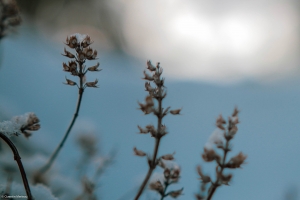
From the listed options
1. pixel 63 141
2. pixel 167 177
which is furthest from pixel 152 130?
pixel 63 141

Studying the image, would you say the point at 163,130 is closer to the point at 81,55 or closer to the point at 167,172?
the point at 167,172

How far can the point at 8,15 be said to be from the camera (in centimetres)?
135

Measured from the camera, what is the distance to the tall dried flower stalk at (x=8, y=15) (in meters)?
1.34

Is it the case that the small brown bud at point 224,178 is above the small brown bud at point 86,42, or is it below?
below

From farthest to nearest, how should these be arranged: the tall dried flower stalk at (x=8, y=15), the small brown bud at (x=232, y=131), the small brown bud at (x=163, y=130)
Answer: the tall dried flower stalk at (x=8, y=15)
the small brown bud at (x=163, y=130)
the small brown bud at (x=232, y=131)

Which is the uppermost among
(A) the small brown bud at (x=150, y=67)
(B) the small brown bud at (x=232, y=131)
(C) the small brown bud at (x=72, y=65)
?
(A) the small brown bud at (x=150, y=67)

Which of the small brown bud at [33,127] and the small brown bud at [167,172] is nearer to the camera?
the small brown bud at [167,172]

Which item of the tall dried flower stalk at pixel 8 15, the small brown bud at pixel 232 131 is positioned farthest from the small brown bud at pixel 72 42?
the small brown bud at pixel 232 131

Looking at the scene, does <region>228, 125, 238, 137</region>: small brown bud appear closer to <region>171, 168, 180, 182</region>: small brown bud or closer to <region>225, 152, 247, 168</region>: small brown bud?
<region>225, 152, 247, 168</region>: small brown bud

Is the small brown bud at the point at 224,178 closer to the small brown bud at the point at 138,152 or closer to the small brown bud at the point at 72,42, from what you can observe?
the small brown bud at the point at 138,152

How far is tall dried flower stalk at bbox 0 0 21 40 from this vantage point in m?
1.34

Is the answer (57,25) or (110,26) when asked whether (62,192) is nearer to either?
(57,25)

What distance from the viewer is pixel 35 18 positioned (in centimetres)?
725

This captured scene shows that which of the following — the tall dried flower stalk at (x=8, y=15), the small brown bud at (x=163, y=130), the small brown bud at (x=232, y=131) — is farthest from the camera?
the tall dried flower stalk at (x=8, y=15)
